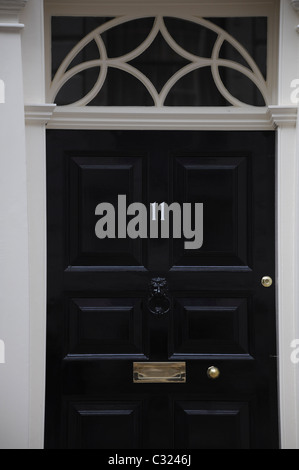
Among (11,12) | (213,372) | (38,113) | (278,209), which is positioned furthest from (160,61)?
(213,372)

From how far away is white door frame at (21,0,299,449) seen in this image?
3.81m

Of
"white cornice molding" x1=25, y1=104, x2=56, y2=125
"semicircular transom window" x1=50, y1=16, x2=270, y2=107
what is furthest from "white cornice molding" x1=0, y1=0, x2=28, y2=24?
"white cornice molding" x1=25, y1=104, x2=56, y2=125

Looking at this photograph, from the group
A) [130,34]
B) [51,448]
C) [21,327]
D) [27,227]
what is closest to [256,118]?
[130,34]

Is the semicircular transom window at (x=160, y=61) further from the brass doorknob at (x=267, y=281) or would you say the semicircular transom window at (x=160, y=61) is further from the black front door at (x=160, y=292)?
the brass doorknob at (x=267, y=281)

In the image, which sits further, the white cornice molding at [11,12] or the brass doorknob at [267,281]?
the brass doorknob at [267,281]

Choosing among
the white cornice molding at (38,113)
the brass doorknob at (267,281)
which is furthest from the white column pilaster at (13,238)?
the brass doorknob at (267,281)

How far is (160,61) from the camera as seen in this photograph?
4027 mm

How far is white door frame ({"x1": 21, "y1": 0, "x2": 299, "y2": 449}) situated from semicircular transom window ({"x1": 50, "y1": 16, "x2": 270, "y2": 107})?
21cm

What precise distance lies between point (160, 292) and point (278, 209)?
91 cm

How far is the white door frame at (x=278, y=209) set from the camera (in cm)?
381

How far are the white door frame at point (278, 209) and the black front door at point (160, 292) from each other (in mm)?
125

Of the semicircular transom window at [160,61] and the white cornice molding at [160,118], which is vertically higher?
the semicircular transom window at [160,61]

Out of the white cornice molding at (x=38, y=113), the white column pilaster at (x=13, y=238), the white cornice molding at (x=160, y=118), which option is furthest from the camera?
the white cornice molding at (x=160, y=118)

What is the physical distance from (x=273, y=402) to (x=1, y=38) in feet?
9.15
